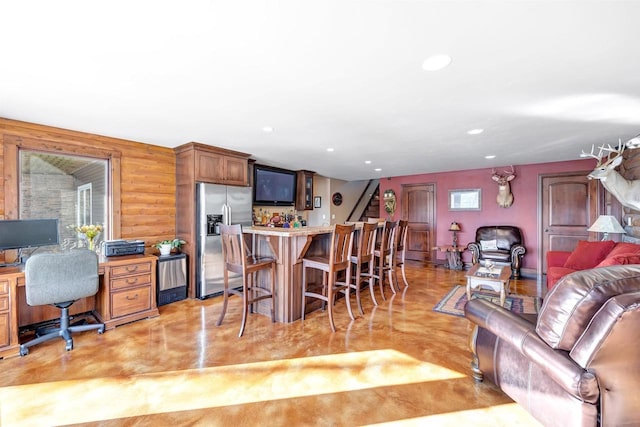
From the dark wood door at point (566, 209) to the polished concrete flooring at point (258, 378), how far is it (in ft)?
12.3

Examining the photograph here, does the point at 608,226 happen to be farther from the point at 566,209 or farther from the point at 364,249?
the point at 364,249

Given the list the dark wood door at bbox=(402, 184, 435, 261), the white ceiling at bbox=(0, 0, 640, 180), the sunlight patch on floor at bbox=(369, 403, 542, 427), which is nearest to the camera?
the white ceiling at bbox=(0, 0, 640, 180)

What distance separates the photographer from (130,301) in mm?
3160

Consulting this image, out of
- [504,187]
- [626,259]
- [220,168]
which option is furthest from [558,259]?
[220,168]

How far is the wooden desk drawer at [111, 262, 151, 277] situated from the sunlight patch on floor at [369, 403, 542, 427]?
2957 millimetres

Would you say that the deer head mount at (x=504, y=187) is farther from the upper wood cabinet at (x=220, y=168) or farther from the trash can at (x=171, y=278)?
the trash can at (x=171, y=278)

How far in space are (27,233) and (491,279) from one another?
17.0ft

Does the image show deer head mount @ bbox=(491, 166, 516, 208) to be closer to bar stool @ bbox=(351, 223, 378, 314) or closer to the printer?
bar stool @ bbox=(351, 223, 378, 314)

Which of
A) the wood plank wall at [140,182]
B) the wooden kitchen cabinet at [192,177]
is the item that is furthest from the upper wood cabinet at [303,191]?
the wood plank wall at [140,182]

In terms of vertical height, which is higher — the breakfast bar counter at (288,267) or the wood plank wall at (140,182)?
the wood plank wall at (140,182)

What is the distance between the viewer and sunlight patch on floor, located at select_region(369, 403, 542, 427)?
5.39 ft

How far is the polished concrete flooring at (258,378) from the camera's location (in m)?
1.71

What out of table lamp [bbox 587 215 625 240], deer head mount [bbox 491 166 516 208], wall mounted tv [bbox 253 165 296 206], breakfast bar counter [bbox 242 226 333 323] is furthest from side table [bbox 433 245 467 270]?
breakfast bar counter [bbox 242 226 333 323]

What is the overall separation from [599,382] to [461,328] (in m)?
1.78
